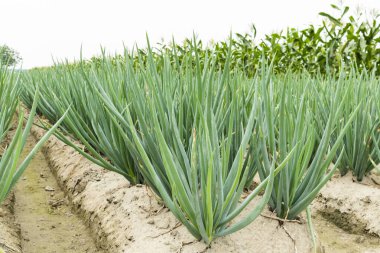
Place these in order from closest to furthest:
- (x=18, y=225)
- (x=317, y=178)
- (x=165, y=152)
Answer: (x=165, y=152) < (x=317, y=178) < (x=18, y=225)

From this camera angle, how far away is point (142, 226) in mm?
1446

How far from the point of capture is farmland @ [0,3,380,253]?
116 centimetres

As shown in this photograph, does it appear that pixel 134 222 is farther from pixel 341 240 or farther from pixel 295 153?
pixel 341 240

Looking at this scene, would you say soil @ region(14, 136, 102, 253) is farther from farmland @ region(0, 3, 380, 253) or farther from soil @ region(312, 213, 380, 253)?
soil @ region(312, 213, 380, 253)

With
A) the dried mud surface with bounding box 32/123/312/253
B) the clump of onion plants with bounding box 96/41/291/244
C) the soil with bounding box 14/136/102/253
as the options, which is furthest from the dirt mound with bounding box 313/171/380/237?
the soil with bounding box 14/136/102/253

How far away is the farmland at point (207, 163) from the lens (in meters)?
1.16

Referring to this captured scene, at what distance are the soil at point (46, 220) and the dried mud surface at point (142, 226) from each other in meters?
0.05

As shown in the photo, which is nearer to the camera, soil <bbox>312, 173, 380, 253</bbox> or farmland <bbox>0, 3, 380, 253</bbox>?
farmland <bbox>0, 3, 380, 253</bbox>

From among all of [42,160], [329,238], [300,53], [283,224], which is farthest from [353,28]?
[283,224]

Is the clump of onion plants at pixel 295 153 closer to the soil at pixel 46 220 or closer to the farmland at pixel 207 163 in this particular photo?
the farmland at pixel 207 163

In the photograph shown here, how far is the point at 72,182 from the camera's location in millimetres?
2266

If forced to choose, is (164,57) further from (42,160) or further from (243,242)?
(42,160)

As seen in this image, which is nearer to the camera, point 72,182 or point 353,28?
point 72,182

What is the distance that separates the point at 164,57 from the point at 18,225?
865 mm
